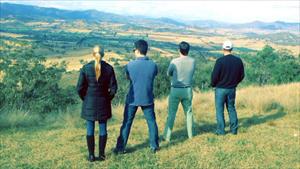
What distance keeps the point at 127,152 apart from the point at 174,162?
41.6 inches

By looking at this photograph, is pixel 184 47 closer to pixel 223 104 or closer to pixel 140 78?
pixel 140 78

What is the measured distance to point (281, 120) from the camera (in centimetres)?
1136

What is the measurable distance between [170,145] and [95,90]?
2.31 metres

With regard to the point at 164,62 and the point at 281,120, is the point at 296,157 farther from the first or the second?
the point at 164,62

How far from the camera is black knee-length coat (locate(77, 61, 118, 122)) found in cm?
676

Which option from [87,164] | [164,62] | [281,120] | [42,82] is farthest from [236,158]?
[164,62]

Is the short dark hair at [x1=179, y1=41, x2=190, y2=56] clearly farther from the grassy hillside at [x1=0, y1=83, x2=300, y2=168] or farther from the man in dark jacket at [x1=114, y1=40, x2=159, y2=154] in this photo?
the grassy hillside at [x1=0, y1=83, x2=300, y2=168]

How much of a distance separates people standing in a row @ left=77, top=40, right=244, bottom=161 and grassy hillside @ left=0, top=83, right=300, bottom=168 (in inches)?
14.0

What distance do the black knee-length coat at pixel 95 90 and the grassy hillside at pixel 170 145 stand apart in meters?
0.89

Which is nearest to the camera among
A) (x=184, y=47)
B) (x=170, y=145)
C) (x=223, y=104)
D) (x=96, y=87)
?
(x=96, y=87)

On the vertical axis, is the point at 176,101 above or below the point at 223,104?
above

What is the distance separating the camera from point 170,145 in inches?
327

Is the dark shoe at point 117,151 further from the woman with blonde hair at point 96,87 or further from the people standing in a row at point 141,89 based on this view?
the woman with blonde hair at point 96,87

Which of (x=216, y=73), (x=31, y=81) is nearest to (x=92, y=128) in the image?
(x=216, y=73)
